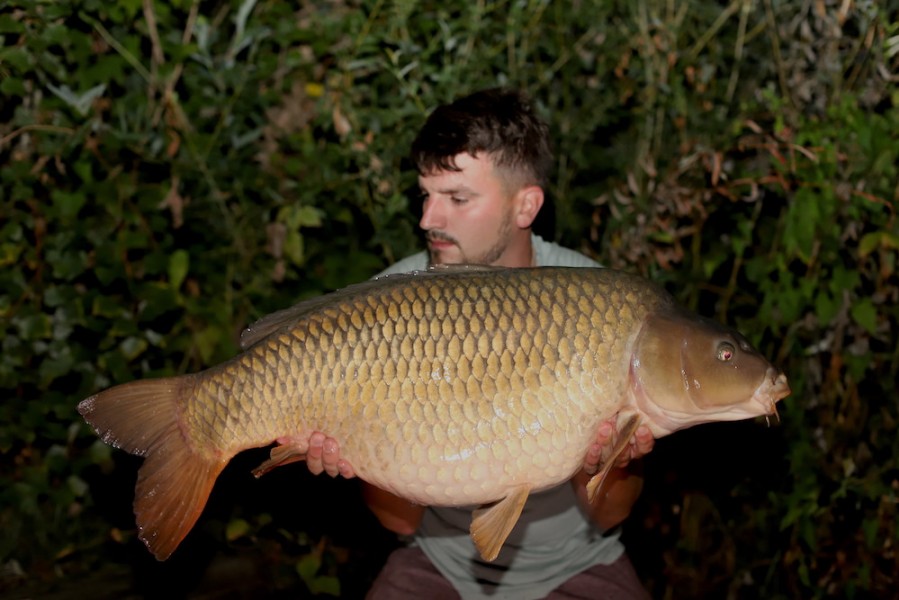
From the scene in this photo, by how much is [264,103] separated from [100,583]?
150cm

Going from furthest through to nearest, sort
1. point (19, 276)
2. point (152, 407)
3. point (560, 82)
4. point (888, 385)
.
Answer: point (560, 82), point (19, 276), point (888, 385), point (152, 407)

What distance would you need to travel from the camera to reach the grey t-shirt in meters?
2.24

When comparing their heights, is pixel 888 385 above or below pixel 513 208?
below

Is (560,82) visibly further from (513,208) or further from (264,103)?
(513,208)

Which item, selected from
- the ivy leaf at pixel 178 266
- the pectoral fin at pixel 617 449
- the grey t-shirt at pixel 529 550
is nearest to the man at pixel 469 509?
the grey t-shirt at pixel 529 550

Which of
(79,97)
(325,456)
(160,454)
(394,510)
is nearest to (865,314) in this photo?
(394,510)

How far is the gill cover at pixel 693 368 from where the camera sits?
1802 mm

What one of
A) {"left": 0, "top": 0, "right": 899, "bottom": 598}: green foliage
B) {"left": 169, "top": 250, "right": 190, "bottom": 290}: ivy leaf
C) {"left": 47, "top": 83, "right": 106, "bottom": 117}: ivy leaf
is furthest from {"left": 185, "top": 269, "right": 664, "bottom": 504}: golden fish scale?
{"left": 47, "top": 83, "right": 106, "bottom": 117}: ivy leaf

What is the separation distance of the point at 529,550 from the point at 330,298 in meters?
0.73

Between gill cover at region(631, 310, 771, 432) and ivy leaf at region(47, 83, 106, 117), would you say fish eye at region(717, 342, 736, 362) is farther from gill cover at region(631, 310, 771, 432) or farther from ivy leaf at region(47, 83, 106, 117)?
ivy leaf at region(47, 83, 106, 117)

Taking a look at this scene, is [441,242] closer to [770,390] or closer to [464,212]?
[464,212]

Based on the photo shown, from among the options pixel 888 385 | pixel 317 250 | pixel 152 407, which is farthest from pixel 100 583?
pixel 888 385

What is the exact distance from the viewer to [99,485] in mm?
3281

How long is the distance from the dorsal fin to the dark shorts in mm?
697
